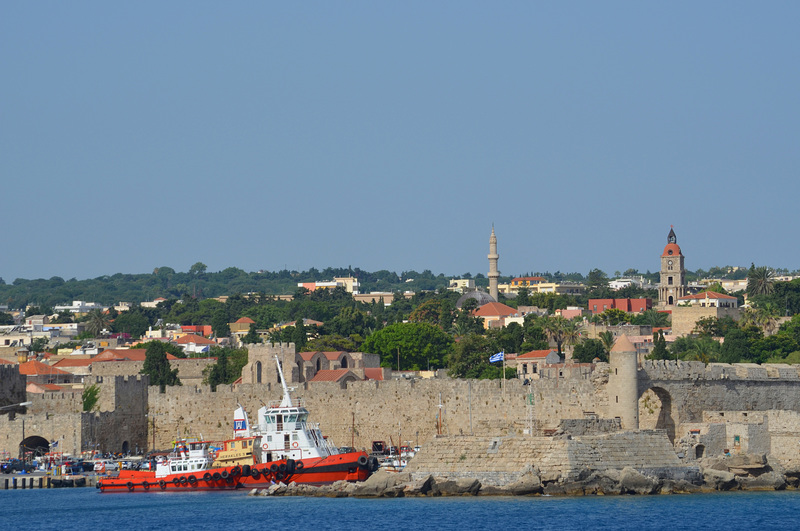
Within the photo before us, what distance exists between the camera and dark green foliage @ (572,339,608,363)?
8182 centimetres

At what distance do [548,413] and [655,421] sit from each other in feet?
11.9

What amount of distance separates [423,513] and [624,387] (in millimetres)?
10454

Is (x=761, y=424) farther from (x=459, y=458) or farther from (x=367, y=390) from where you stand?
(x=367, y=390)

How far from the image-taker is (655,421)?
167 feet

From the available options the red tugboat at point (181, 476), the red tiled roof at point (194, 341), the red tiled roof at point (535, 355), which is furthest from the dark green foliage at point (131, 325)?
the red tugboat at point (181, 476)

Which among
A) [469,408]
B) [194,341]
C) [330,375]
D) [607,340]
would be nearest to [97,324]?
[194,341]

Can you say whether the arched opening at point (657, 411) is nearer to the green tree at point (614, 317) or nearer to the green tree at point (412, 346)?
the green tree at point (412, 346)

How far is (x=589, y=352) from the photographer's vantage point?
82.5 meters

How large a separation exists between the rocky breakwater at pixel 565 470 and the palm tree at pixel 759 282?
78189 millimetres

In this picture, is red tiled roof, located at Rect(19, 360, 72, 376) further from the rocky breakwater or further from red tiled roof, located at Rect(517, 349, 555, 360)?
the rocky breakwater

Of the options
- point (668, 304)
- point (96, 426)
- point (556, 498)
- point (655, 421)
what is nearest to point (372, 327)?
point (668, 304)

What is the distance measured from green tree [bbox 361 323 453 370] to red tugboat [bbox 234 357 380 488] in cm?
3642

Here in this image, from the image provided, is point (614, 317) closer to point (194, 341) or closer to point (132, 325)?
point (194, 341)

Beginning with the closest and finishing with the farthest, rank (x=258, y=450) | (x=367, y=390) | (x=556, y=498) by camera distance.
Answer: (x=556, y=498), (x=258, y=450), (x=367, y=390)
